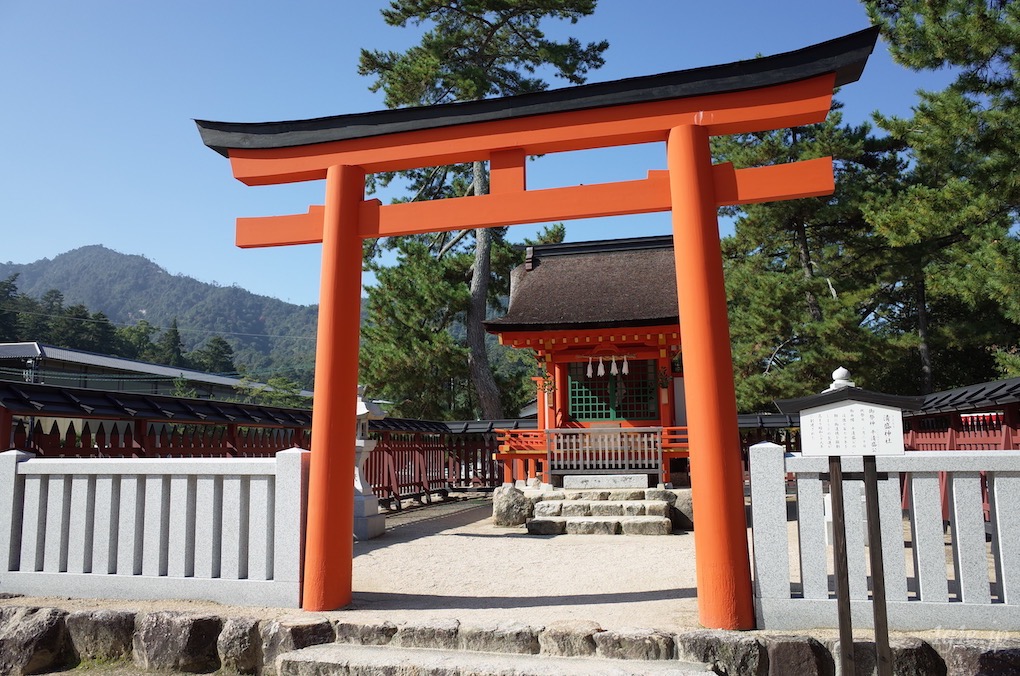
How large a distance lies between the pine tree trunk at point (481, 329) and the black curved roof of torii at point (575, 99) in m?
15.5

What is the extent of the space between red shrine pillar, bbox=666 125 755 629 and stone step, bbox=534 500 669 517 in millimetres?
5637

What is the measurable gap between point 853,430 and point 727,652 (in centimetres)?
155

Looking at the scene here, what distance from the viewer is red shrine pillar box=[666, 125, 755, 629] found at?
4.33 meters

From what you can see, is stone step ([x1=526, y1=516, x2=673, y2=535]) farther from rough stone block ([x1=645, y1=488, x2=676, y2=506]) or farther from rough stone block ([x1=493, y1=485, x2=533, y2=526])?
rough stone block ([x1=645, y1=488, x2=676, y2=506])

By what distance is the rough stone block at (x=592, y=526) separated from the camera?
31.4ft

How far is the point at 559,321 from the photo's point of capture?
1266 cm

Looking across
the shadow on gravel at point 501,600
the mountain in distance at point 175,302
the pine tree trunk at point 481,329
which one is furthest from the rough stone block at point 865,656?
the mountain in distance at point 175,302

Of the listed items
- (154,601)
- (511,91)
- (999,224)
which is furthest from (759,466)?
(511,91)

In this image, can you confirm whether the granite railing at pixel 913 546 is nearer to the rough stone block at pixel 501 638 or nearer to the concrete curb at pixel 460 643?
the concrete curb at pixel 460 643

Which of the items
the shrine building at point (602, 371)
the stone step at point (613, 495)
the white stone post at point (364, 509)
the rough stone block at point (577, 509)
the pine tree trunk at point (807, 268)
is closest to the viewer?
the white stone post at point (364, 509)

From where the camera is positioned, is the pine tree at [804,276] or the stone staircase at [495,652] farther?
the pine tree at [804,276]

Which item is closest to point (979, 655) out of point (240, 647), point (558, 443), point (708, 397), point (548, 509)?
point (708, 397)

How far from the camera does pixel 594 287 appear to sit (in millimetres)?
14391

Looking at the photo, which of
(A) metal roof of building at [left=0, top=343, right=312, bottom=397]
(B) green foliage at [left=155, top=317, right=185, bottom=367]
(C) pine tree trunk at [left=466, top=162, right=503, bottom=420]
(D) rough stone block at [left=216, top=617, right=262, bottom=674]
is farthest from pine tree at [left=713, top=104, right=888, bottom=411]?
(B) green foliage at [left=155, top=317, right=185, bottom=367]
